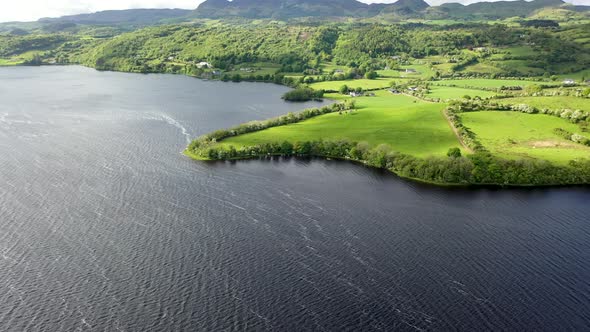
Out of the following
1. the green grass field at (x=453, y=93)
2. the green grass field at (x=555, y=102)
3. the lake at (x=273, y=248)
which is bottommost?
the lake at (x=273, y=248)

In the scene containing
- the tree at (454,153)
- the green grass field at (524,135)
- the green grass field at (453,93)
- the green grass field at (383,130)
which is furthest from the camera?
the green grass field at (453,93)

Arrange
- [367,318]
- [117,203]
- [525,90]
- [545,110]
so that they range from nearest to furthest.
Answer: [367,318], [117,203], [545,110], [525,90]

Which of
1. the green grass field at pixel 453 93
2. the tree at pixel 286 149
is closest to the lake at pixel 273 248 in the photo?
the tree at pixel 286 149

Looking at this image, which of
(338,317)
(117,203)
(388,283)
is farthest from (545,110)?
(117,203)

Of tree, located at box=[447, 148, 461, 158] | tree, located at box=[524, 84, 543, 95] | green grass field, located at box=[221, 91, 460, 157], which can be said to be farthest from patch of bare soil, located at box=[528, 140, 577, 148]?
tree, located at box=[524, 84, 543, 95]

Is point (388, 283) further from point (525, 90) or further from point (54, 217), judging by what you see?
point (525, 90)

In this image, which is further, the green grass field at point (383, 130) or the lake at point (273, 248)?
the green grass field at point (383, 130)

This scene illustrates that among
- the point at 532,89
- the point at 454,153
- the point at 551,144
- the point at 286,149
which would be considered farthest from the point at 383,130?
the point at 532,89

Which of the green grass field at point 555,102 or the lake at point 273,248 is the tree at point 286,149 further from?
→ the green grass field at point 555,102
